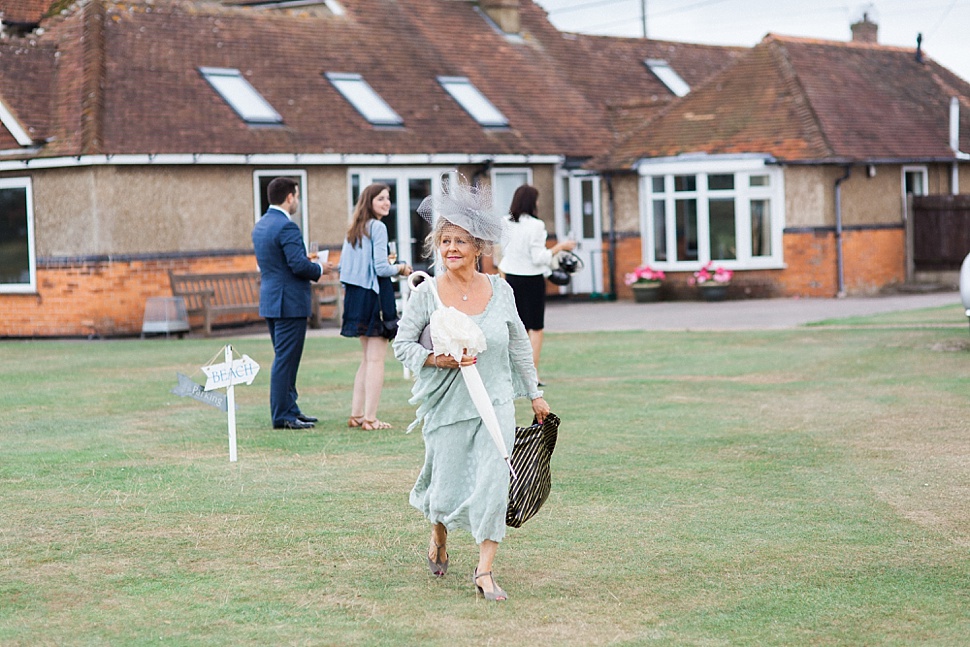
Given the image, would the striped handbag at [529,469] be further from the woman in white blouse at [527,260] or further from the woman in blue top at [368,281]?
the woman in white blouse at [527,260]

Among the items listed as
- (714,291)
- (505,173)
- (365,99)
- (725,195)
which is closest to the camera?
(365,99)

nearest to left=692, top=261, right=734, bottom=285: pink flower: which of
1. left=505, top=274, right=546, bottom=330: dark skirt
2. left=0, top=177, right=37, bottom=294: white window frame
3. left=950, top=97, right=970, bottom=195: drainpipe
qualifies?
left=950, top=97, right=970, bottom=195: drainpipe

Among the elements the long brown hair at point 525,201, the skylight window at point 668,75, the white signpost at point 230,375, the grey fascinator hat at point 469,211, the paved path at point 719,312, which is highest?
the skylight window at point 668,75

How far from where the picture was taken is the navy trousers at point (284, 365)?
12203mm

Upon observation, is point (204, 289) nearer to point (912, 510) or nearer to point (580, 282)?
point (580, 282)

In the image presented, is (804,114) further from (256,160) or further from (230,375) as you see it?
(230,375)

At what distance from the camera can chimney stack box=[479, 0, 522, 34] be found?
35.0 metres

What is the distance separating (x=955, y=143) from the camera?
31.8 metres

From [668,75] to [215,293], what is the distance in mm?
16370

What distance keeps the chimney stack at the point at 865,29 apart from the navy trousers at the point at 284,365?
3201 centimetres

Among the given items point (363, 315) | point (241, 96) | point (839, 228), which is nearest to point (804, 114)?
point (839, 228)

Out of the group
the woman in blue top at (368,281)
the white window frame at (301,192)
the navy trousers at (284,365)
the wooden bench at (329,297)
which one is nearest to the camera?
the woman in blue top at (368,281)

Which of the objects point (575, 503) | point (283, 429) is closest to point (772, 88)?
point (283, 429)

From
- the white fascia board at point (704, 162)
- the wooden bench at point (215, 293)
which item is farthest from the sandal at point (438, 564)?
the white fascia board at point (704, 162)
